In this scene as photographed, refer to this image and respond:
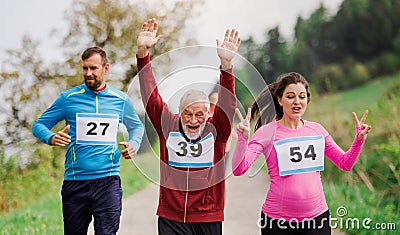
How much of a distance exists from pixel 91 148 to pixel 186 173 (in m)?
1.06

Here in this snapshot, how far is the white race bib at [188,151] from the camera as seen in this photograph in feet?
12.0

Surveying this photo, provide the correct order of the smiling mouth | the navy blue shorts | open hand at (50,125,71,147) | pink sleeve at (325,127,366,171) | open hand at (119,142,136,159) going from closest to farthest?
the smiling mouth
pink sleeve at (325,127,366,171)
open hand at (119,142,136,159)
open hand at (50,125,71,147)
the navy blue shorts

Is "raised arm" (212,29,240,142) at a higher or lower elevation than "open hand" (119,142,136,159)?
higher

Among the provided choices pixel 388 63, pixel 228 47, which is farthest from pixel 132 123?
pixel 388 63

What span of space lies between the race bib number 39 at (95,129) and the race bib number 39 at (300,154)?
131cm

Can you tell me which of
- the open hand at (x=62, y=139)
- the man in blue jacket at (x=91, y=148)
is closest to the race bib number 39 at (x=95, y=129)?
the man in blue jacket at (x=91, y=148)

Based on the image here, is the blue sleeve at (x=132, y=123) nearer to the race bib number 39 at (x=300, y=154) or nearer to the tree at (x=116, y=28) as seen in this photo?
the race bib number 39 at (x=300, y=154)

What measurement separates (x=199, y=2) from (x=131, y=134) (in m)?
7.30

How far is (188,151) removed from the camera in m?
3.65

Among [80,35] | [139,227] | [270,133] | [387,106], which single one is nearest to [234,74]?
[270,133]

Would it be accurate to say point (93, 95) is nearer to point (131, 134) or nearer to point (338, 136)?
point (131, 134)

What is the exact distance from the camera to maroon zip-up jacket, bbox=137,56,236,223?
145 inches

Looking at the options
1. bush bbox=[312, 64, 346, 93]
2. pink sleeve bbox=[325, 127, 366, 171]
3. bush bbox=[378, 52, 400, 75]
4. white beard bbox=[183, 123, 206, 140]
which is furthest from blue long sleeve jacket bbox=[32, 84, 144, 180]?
bush bbox=[378, 52, 400, 75]

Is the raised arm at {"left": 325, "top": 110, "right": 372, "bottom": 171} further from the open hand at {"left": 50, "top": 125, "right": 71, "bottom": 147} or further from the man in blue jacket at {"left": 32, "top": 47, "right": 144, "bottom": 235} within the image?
the open hand at {"left": 50, "top": 125, "right": 71, "bottom": 147}
